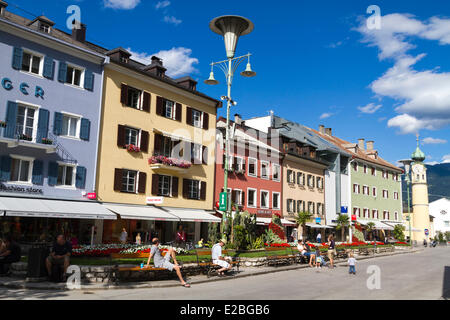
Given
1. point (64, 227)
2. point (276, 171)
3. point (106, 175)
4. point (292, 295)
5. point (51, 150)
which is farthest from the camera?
point (276, 171)

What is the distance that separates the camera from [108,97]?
90.4 ft

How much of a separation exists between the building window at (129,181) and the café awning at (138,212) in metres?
1.24

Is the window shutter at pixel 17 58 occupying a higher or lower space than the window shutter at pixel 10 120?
higher

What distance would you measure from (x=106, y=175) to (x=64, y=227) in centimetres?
406

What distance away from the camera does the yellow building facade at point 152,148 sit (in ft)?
89.7

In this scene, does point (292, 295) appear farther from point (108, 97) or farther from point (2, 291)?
point (108, 97)

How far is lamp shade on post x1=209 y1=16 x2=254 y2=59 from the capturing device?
1922cm

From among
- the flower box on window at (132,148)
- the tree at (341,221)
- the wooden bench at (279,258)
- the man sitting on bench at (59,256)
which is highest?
the flower box on window at (132,148)

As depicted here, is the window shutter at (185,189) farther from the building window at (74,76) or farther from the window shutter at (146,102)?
the building window at (74,76)

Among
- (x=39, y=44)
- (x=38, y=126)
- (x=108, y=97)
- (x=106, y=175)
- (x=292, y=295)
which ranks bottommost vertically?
(x=292, y=295)

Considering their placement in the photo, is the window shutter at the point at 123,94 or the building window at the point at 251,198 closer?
the window shutter at the point at 123,94

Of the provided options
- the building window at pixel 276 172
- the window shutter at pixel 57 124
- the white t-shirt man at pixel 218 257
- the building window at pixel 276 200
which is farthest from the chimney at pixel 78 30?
the building window at pixel 276 200

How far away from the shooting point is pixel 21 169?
2277cm
